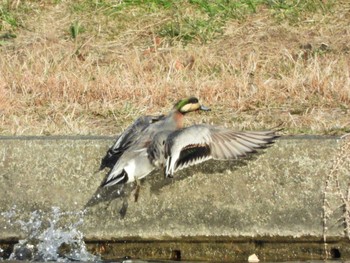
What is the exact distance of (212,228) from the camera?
6.15 m

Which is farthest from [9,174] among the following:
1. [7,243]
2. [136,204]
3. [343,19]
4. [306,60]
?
[343,19]

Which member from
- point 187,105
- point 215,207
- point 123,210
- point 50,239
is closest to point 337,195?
point 215,207

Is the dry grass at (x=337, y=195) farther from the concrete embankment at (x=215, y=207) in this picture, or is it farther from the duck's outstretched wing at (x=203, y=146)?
the duck's outstretched wing at (x=203, y=146)

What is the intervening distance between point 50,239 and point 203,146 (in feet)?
3.64

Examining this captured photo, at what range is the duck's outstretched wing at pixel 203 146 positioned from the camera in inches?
238

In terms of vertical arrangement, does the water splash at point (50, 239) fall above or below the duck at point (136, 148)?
below

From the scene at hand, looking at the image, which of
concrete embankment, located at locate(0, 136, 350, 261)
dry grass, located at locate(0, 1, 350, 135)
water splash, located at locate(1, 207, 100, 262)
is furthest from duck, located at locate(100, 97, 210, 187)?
dry grass, located at locate(0, 1, 350, 135)

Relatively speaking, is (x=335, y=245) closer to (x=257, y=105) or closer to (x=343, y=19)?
(x=257, y=105)

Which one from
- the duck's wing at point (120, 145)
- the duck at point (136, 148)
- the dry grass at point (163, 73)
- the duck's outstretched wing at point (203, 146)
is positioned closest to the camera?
the duck's outstretched wing at point (203, 146)

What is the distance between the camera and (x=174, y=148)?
6059 mm

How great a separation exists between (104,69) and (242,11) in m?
1.48

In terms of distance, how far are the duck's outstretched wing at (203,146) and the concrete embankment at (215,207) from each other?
0.30 feet

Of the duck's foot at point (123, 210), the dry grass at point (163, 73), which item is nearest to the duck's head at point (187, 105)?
the dry grass at point (163, 73)

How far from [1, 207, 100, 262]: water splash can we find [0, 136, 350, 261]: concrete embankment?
30mm
